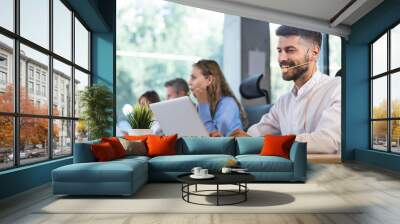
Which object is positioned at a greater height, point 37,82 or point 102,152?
point 37,82

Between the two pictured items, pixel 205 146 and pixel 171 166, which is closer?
pixel 171 166

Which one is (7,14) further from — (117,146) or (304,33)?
(304,33)

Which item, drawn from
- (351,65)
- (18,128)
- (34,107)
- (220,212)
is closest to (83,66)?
(34,107)

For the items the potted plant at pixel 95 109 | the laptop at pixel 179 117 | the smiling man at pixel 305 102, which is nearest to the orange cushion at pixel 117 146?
the potted plant at pixel 95 109

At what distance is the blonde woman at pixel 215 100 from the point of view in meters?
9.19

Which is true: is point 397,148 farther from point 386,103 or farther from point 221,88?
point 221,88

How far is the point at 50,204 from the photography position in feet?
13.2

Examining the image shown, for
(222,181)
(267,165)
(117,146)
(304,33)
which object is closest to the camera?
(222,181)

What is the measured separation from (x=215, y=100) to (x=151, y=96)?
158cm

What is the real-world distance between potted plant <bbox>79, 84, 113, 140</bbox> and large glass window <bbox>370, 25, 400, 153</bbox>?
5.50 m

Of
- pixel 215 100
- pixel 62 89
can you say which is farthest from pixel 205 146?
pixel 215 100

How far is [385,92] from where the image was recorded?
773 centimetres

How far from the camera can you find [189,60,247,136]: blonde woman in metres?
9.19

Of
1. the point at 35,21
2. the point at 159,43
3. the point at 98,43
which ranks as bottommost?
the point at 35,21
